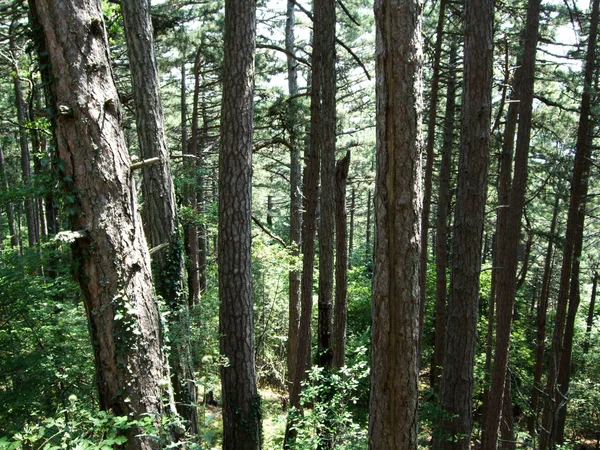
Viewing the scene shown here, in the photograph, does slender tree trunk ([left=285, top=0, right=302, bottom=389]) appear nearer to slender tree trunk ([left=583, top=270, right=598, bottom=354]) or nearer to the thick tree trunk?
the thick tree trunk

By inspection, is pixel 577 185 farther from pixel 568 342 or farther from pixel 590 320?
pixel 590 320

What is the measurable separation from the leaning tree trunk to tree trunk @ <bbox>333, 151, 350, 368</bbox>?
373cm

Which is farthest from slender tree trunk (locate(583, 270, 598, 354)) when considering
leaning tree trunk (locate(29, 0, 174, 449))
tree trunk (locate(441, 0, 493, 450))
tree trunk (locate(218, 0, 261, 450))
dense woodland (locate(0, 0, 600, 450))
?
leaning tree trunk (locate(29, 0, 174, 449))

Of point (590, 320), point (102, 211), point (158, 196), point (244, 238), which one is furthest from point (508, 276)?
point (590, 320)

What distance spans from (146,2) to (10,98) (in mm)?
16670

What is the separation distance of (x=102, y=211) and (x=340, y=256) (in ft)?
14.7

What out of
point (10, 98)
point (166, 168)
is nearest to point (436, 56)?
point (166, 168)

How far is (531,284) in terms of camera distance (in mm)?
27859

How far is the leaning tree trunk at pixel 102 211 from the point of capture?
130 inches

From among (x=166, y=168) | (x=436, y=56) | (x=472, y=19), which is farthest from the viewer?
(x=436, y=56)

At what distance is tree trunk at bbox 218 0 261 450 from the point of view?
238 inches

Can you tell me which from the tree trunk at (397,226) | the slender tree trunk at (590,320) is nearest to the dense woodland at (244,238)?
the tree trunk at (397,226)

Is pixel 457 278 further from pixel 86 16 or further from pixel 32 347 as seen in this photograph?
pixel 32 347

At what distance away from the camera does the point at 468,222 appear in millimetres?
5406
